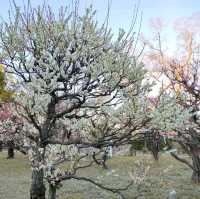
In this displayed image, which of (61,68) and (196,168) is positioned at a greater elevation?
(61,68)

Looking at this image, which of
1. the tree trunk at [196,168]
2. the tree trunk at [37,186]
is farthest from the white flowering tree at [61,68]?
the tree trunk at [196,168]

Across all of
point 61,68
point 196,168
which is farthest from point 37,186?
point 196,168

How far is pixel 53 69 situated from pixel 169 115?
253 cm

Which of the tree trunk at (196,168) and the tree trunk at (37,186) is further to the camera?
the tree trunk at (196,168)

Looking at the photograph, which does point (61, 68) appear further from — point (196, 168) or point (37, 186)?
point (196, 168)

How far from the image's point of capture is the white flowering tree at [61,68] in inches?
304

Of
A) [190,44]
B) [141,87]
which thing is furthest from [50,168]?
[190,44]

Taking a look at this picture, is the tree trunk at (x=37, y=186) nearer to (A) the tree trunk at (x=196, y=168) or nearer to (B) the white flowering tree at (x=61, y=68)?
(B) the white flowering tree at (x=61, y=68)

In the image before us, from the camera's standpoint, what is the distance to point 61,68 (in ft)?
25.4

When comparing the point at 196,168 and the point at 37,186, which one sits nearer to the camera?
the point at 37,186

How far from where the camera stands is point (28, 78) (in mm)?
8305

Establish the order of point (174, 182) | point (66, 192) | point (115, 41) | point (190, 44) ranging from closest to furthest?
point (115, 41) → point (66, 192) → point (174, 182) → point (190, 44)

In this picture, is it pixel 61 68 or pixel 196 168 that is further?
pixel 196 168

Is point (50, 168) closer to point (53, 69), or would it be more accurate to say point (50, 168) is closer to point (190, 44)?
point (53, 69)
